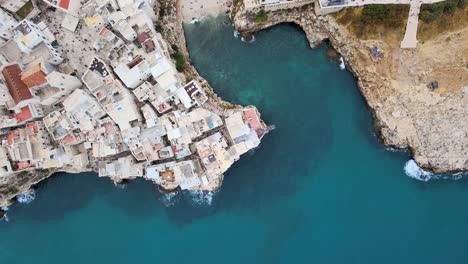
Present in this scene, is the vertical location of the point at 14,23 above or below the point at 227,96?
above

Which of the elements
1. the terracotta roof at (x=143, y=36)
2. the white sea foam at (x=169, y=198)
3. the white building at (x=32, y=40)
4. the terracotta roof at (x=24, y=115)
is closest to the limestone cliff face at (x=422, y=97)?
the terracotta roof at (x=143, y=36)

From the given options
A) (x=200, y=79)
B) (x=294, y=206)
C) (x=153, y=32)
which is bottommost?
(x=294, y=206)

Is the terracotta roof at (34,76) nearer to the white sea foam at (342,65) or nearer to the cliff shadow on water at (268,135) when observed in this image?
the cliff shadow on water at (268,135)

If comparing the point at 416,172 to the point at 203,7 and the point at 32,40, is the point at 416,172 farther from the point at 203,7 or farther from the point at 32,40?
the point at 32,40

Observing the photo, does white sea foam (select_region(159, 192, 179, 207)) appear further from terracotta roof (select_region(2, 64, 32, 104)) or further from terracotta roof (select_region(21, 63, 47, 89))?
terracotta roof (select_region(2, 64, 32, 104))

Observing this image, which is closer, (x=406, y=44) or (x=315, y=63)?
(x=406, y=44)

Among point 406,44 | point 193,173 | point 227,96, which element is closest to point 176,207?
point 193,173

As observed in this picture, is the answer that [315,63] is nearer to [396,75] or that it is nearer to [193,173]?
[396,75]
